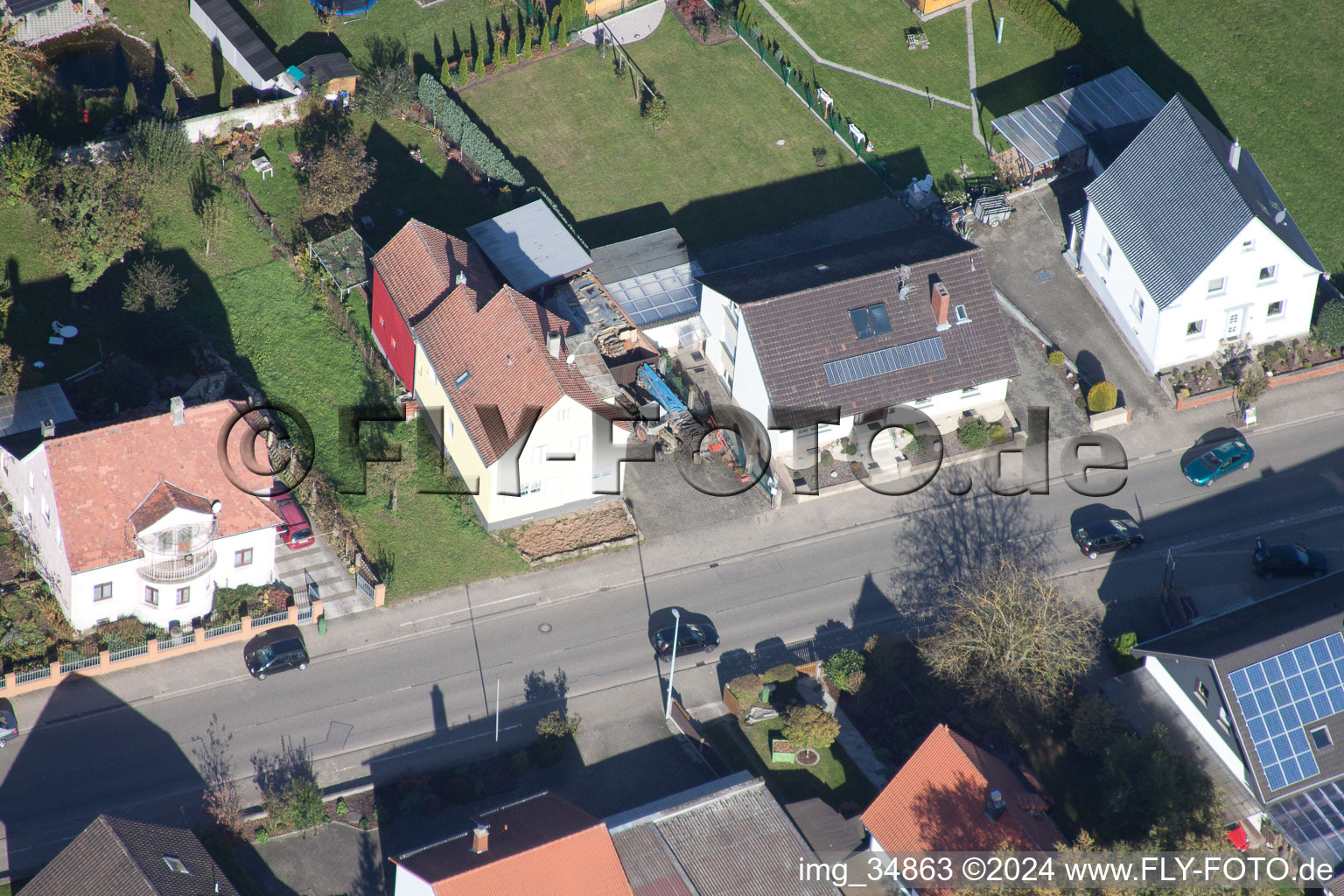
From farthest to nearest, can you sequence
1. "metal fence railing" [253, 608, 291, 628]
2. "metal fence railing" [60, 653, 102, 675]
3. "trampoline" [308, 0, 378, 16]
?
"trampoline" [308, 0, 378, 16]
"metal fence railing" [253, 608, 291, 628]
"metal fence railing" [60, 653, 102, 675]

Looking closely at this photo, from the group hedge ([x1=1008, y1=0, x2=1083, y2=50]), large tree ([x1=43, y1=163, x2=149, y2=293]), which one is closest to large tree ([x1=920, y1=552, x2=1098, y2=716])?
hedge ([x1=1008, y1=0, x2=1083, y2=50])

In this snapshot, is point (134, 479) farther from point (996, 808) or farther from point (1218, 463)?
point (1218, 463)

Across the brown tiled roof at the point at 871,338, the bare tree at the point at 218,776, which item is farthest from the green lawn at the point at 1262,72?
the bare tree at the point at 218,776

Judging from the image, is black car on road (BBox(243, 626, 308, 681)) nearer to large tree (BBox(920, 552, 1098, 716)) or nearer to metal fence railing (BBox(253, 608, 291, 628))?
metal fence railing (BBox(253, 608, 291, 628))

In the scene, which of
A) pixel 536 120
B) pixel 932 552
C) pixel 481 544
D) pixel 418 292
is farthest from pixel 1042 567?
pixel 536 120

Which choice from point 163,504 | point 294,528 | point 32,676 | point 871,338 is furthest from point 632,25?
point 32,676

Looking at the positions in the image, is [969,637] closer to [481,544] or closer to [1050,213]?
[481,544]
